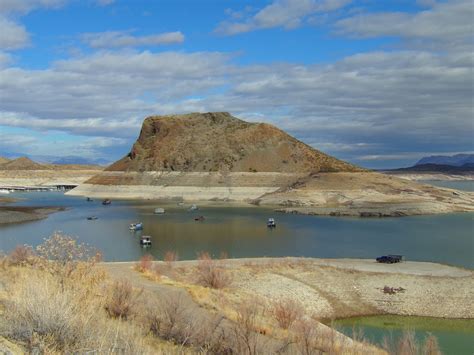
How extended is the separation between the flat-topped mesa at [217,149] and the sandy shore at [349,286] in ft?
342

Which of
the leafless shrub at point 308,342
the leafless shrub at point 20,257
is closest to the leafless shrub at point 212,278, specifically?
the leafless shrub at point 20,257

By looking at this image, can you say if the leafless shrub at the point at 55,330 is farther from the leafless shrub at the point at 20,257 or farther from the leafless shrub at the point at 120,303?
the leafless shrub at the point at 20,257

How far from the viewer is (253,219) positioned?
288ft

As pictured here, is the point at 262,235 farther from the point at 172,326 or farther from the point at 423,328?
the point at 172,326

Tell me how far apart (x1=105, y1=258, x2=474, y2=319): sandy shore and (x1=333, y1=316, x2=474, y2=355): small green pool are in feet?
2.50

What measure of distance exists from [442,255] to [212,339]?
4303 cm

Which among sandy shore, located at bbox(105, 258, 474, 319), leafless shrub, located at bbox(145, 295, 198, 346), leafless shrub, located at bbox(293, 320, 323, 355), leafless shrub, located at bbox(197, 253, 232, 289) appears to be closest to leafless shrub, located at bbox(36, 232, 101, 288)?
leafless shrub, located at bbox(145, 295, 198, 346)

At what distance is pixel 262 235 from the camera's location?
219 feet

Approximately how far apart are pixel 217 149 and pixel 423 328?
132 meters

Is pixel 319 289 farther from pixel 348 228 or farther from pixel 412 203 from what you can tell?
pixel 412 203

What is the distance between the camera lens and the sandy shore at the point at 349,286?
31.2m

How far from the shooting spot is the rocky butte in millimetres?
113188

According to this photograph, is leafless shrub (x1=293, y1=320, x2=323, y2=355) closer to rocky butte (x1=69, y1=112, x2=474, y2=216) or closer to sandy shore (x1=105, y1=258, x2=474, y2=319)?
sandy shore (x1=105, y1=258, x2=474, y2=319)

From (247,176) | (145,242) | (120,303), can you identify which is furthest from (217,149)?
(120,303)
